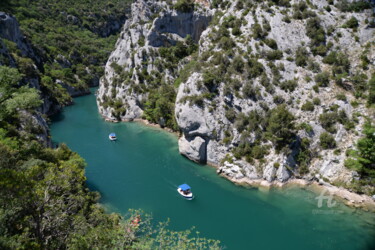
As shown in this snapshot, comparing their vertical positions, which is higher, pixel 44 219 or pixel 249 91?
pixel 249 91

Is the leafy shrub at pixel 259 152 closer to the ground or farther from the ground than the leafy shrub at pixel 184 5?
closer to the ground

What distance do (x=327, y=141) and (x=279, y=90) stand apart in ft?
37.1

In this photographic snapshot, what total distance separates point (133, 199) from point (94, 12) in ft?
472

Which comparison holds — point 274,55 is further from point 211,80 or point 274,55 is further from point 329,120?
point 329,120

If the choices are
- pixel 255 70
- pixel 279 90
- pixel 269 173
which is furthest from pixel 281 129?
pixel 255 70

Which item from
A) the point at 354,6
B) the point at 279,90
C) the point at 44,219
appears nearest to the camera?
the point at 44,219

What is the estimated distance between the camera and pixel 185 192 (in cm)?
3153

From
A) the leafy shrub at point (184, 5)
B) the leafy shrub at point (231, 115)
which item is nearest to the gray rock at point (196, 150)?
the leafy shrub at point (231, 115)

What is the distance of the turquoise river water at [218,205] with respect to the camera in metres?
24.9

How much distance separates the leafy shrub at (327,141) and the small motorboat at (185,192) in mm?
20883

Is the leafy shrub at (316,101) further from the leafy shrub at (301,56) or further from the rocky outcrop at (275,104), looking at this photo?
the leafy shrub at (301,56)

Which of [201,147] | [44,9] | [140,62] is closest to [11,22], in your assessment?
[140,62]

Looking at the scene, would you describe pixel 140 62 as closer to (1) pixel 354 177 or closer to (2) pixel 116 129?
(2) pixel 116 129

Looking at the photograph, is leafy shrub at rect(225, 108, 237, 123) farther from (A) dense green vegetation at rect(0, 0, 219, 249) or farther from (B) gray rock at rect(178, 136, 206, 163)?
(A) dense green vegetation at rect(0, 0, 219, 249)
